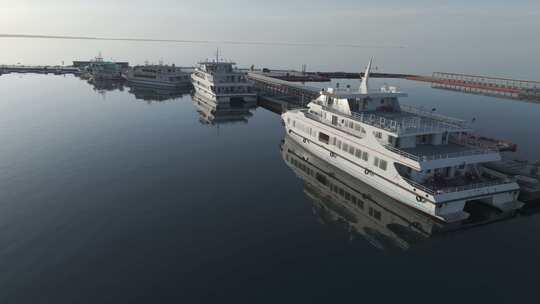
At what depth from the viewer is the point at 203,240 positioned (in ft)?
81.5

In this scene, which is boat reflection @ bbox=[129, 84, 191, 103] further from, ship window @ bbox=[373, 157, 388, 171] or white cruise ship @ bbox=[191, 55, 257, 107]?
ship window @ bbox=[373, 157, 388, 171]

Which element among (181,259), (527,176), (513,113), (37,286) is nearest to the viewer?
(37,286)

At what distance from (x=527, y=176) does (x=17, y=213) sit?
1773 inches

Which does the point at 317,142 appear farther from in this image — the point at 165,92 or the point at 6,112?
the point at 165,92

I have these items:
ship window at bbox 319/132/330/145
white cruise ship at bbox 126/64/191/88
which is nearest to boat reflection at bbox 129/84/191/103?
white cruise ship at bbox 126/64/191/88

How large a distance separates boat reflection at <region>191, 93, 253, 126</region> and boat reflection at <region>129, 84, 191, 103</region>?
317 inches

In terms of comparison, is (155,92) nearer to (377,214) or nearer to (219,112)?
(219,112)

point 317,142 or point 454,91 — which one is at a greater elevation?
point 454,91

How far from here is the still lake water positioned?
20.2 m

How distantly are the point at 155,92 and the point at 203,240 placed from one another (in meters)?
75.8

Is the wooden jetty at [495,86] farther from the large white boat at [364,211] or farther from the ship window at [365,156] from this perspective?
the large white boat at [364,211]

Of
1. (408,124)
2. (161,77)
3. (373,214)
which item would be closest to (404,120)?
(408,124)

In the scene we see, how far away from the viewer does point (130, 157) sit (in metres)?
41.7

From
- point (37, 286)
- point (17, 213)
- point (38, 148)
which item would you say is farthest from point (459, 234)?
point (38, 148)
